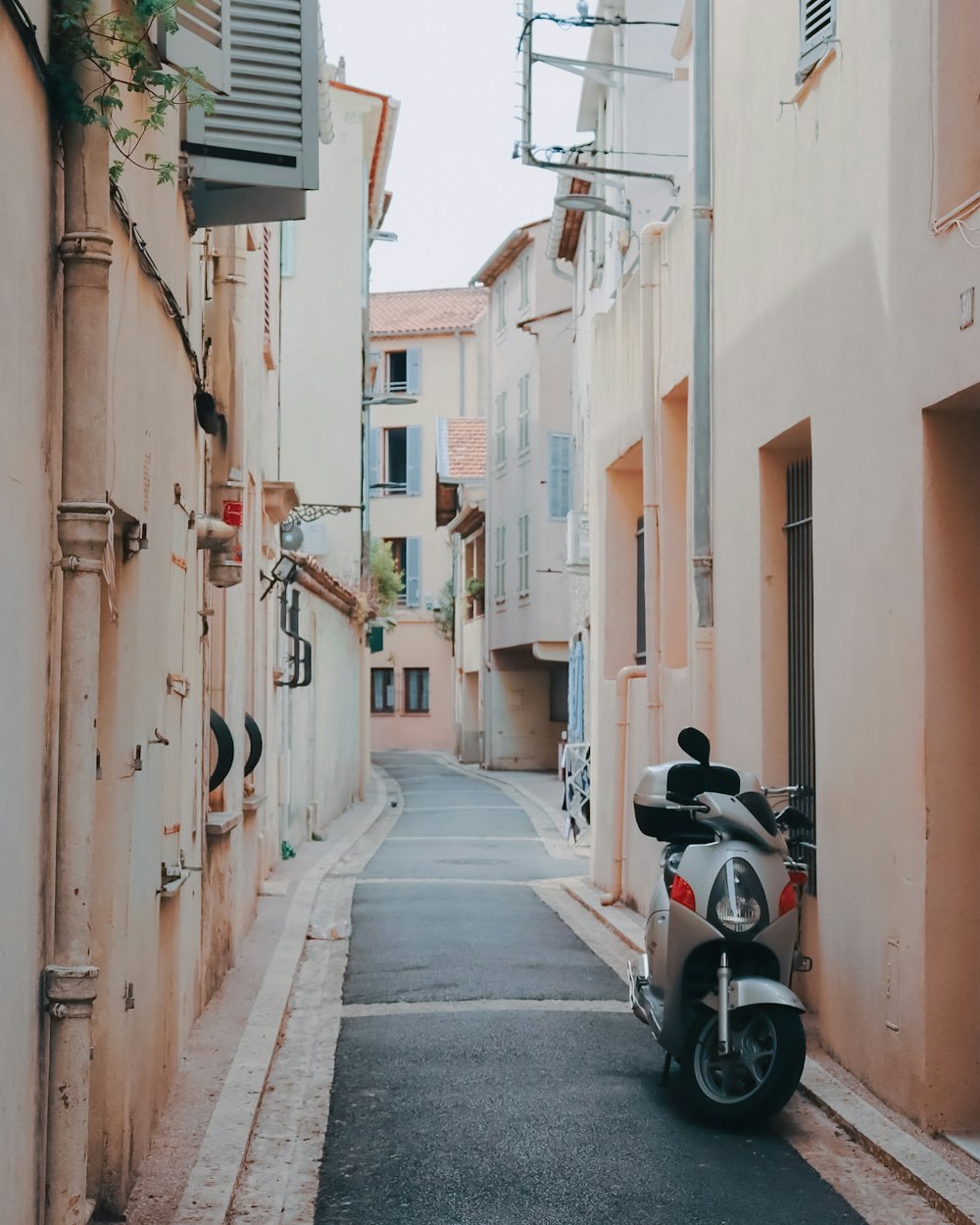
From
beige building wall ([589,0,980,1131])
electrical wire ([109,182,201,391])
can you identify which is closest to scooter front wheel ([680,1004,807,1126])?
beige building wall ([589,0,980,1131])

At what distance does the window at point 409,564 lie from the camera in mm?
55594

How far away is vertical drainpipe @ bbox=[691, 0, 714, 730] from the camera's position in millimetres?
11211

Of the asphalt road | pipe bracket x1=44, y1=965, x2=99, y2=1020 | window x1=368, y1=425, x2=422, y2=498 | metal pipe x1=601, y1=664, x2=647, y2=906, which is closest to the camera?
pipe bracket x1=44, y1=965, x2=99, y2=1020

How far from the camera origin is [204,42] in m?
7.03

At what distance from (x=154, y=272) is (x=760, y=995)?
3.73 metres

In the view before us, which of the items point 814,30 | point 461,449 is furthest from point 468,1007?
point 461,449

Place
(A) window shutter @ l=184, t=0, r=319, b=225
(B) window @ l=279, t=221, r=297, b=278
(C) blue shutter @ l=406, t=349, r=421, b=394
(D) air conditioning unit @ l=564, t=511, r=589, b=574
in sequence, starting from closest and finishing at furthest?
(A) window shutter @ l=184, t=0, r=319, b=225
(D) air conditioning unit @ l=564, t=511, r=589, b=574
(B) window @ l=279, t=221, r=297, b=278
(C) blue shutter @ l=406, t=349, r=421, b=394

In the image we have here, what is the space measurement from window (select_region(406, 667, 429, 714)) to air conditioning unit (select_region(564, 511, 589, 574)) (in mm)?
31076

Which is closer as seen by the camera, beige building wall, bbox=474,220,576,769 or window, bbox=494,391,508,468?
beige building wall, bbox=474,220,576,769

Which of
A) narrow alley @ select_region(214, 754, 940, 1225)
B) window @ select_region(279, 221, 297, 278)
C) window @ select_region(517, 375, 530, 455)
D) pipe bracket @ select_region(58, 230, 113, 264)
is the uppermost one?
window @ select_region(279, 221, 297, 278)

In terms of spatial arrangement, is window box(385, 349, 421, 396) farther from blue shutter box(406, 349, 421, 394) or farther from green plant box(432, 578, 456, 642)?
green plant box(432, 578, 456, 642)

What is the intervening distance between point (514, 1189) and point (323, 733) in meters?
19.1

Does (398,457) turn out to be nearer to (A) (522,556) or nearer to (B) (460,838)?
(A) (522,556)

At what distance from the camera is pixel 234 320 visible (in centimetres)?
1028
